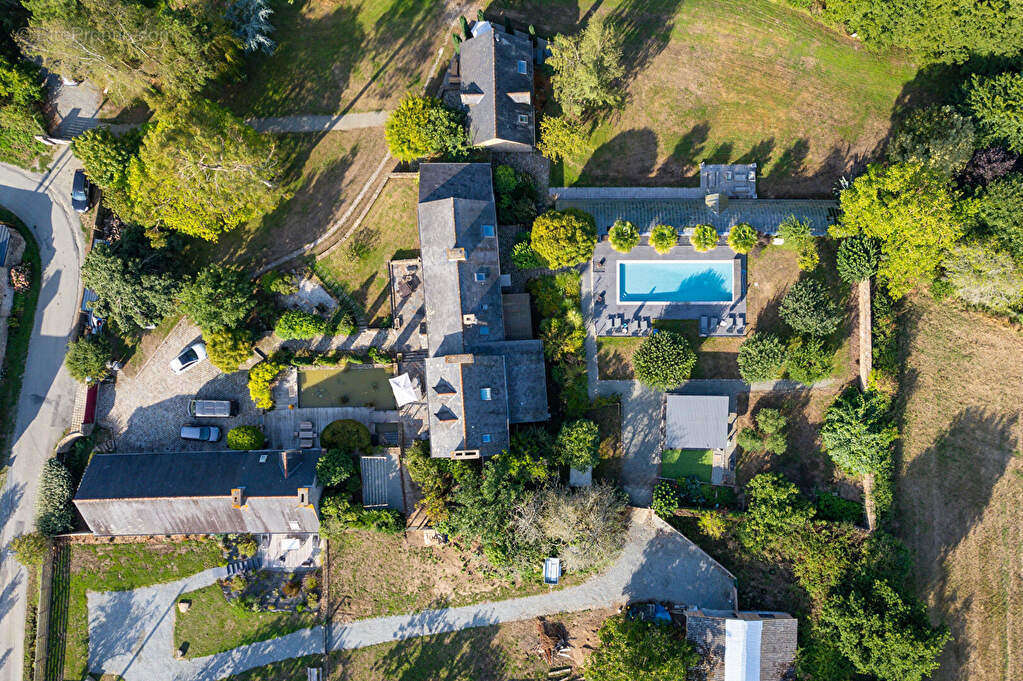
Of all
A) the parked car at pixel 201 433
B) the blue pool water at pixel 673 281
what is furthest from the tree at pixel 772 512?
the parked car at pixel 201 433

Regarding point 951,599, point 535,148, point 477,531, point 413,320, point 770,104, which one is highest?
point 770,104

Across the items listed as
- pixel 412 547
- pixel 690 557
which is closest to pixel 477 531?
pixel 412 547

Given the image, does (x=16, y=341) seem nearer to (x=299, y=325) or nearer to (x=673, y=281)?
(x=299, y=325)

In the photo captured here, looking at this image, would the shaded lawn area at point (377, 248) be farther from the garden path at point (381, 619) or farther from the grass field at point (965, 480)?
the grass field at point (965, 480)

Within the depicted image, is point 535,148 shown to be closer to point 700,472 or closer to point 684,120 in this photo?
point 684,120

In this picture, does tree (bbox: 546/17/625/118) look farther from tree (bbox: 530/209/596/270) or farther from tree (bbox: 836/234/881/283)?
tree (bbox: 836/234/881/283)

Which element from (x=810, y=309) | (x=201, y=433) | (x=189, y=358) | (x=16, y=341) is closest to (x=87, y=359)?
(x=189, y=358)
